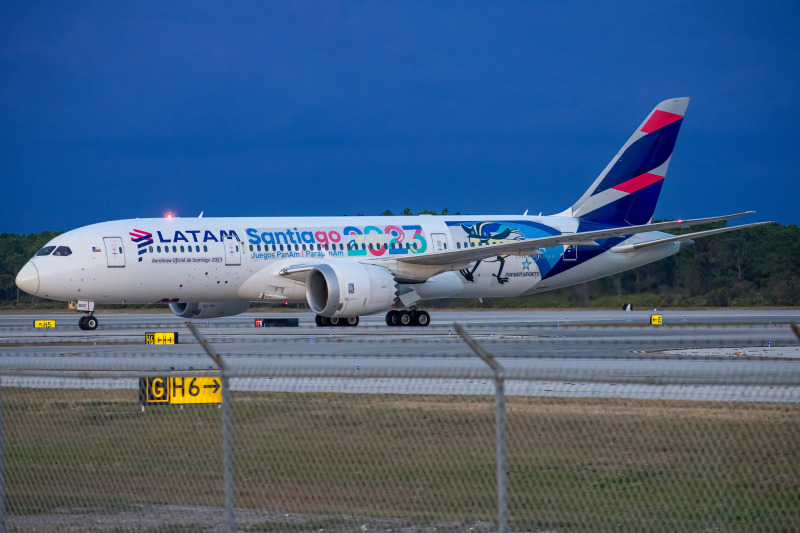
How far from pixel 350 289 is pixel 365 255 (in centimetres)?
393

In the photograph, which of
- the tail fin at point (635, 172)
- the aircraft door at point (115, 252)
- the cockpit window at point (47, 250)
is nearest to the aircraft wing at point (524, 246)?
the tail fin at point (635, 172)

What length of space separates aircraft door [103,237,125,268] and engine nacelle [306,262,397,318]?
5.25 meters

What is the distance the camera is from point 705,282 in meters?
56.6

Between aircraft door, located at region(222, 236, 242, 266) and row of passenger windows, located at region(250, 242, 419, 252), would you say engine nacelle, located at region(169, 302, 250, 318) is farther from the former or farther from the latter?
aircraft door, located at region(222, 236, 242, 266)

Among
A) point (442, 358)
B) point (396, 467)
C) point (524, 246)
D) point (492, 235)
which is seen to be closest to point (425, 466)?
point (396, 467)

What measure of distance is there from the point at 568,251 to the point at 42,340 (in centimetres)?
1714

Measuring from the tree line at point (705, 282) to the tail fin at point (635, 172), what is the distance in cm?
417

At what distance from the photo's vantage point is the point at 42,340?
27.9 m

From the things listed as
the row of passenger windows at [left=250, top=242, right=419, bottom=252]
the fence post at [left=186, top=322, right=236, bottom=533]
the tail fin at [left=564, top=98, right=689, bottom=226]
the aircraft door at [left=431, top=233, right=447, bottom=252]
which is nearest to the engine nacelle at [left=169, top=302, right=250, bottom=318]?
the row of passenger windows at [left=250, top=242, right=419, bottom=252]

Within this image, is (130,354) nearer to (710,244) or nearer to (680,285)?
(680,285)

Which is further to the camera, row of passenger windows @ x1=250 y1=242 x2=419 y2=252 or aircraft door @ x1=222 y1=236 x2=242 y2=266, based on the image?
row of passenger windows @ x1=250 y1=242 x2=419 y2=252

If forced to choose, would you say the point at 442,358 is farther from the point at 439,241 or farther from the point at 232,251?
the point at 439,241

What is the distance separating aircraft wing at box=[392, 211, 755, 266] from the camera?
29828 millimetres

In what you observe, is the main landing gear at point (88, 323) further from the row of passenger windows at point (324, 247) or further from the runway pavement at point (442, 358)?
the row of passenger windows at point (324, 247)
